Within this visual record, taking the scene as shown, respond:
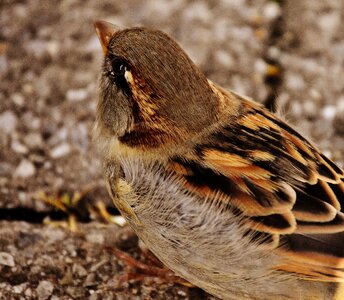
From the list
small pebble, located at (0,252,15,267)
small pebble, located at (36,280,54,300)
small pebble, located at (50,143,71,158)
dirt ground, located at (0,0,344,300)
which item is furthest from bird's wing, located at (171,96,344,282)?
small pebble, located at (50,143,71,158)

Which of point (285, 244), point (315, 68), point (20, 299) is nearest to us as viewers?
point (285, 244)

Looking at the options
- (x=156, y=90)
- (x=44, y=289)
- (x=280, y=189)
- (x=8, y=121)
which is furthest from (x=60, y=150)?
(x=280, y=189)

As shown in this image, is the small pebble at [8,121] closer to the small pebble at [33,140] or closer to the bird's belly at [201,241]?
the small pebble at [33,140]

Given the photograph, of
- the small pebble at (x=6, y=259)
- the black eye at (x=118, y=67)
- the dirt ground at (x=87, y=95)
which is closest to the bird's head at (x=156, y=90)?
the black eye at (x=118, y=67)

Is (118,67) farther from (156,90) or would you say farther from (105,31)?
(105,31)

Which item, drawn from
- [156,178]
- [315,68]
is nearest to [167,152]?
[156,178]

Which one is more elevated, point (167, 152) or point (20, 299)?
point (167, 152)

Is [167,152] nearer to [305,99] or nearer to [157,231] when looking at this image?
[157,231]

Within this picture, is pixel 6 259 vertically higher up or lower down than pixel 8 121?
lower down
